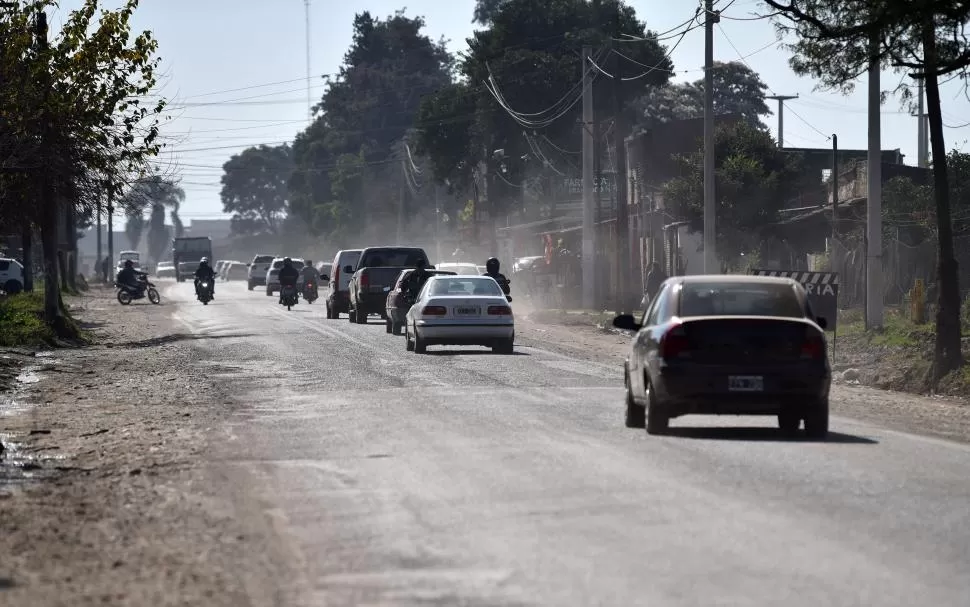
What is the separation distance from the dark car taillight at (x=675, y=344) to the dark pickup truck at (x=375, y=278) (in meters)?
27.2

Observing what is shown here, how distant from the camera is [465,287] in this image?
29594 millimetres

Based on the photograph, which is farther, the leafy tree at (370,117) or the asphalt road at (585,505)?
the leafy tree at (370,117)

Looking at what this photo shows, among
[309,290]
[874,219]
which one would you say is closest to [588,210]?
[309,290]

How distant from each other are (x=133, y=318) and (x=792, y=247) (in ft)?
79.2

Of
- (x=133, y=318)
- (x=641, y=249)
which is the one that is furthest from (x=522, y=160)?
(x=133, y=318)

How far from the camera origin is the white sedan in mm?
28781

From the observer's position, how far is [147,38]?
1230 inches

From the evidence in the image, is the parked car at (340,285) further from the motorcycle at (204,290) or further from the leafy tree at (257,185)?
the leafy tree at (257,185)

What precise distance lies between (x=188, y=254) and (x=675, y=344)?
10234 centimetres

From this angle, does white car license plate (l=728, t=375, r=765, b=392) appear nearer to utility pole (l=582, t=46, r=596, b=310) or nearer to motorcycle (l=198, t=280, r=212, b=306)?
utility pole (l=582, t=46, r=596, b=310)

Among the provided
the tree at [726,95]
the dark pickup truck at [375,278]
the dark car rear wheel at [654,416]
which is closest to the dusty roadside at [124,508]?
the dark car rear wheel at [654,416]

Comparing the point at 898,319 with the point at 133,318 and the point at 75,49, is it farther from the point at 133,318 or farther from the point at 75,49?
the point at 133,318

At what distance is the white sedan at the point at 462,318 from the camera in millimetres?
28781

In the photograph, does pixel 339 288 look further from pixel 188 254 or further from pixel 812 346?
pixel 188 254
